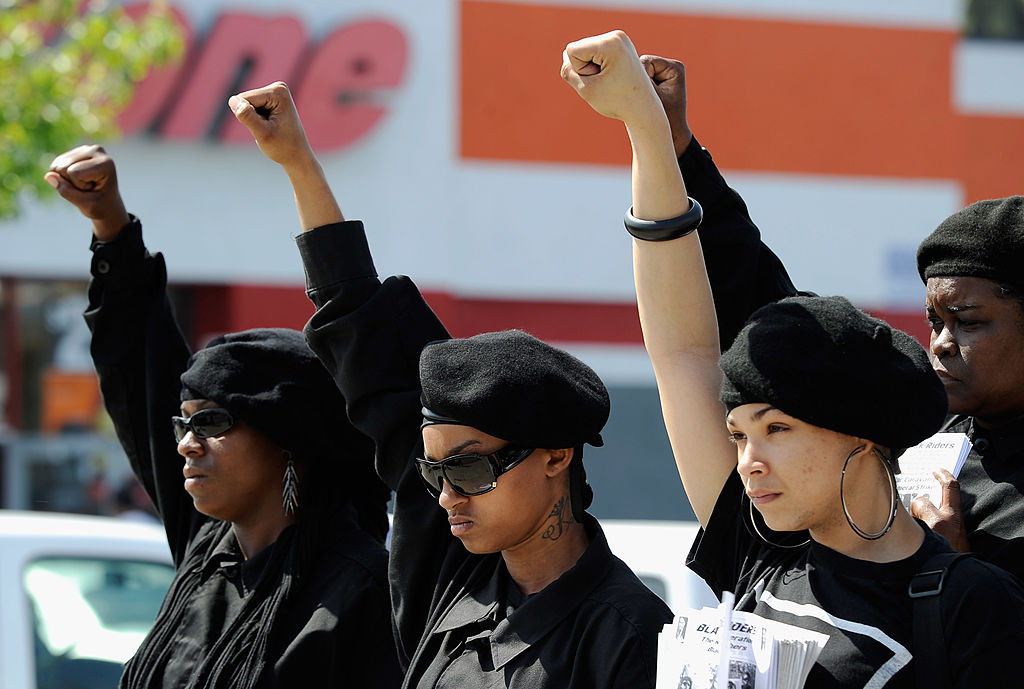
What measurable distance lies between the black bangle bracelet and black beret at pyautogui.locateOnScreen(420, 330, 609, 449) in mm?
316

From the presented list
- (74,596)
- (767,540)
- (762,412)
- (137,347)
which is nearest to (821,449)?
(762,412)

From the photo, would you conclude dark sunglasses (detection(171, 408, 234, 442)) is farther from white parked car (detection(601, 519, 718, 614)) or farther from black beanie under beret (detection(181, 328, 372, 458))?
white parked car (detection(601, 519, 718, 614))

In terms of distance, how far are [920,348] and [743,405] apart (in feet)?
1.02

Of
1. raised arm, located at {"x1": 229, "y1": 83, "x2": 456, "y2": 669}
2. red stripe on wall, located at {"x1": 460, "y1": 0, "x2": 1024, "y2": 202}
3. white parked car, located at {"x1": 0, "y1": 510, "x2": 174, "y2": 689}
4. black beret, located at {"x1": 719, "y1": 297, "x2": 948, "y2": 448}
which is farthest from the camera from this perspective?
red stripe on wall, located at {"x1": 460, "y1": 0, "x2": 1024, "y2": 202}

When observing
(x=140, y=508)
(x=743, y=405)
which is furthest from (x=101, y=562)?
(x=140, y=508)

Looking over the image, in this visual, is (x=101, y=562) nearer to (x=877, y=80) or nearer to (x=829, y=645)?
(x=829, y=645)

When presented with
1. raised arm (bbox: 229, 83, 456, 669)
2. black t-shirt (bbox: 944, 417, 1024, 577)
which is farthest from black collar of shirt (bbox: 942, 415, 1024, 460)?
raised arm (bbox: 229, 83, 456, 669)

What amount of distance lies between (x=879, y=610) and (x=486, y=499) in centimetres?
78

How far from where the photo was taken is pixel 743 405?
2.27m

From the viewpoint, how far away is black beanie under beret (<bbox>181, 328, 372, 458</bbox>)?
329 cm

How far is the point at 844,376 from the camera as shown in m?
2.16

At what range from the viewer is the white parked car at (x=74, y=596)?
4.12m

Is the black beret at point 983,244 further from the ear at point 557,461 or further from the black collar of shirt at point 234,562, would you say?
the black collar of shirt at point 234,562

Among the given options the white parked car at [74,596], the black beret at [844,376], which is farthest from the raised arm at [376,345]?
the white parked car at [74,596]
